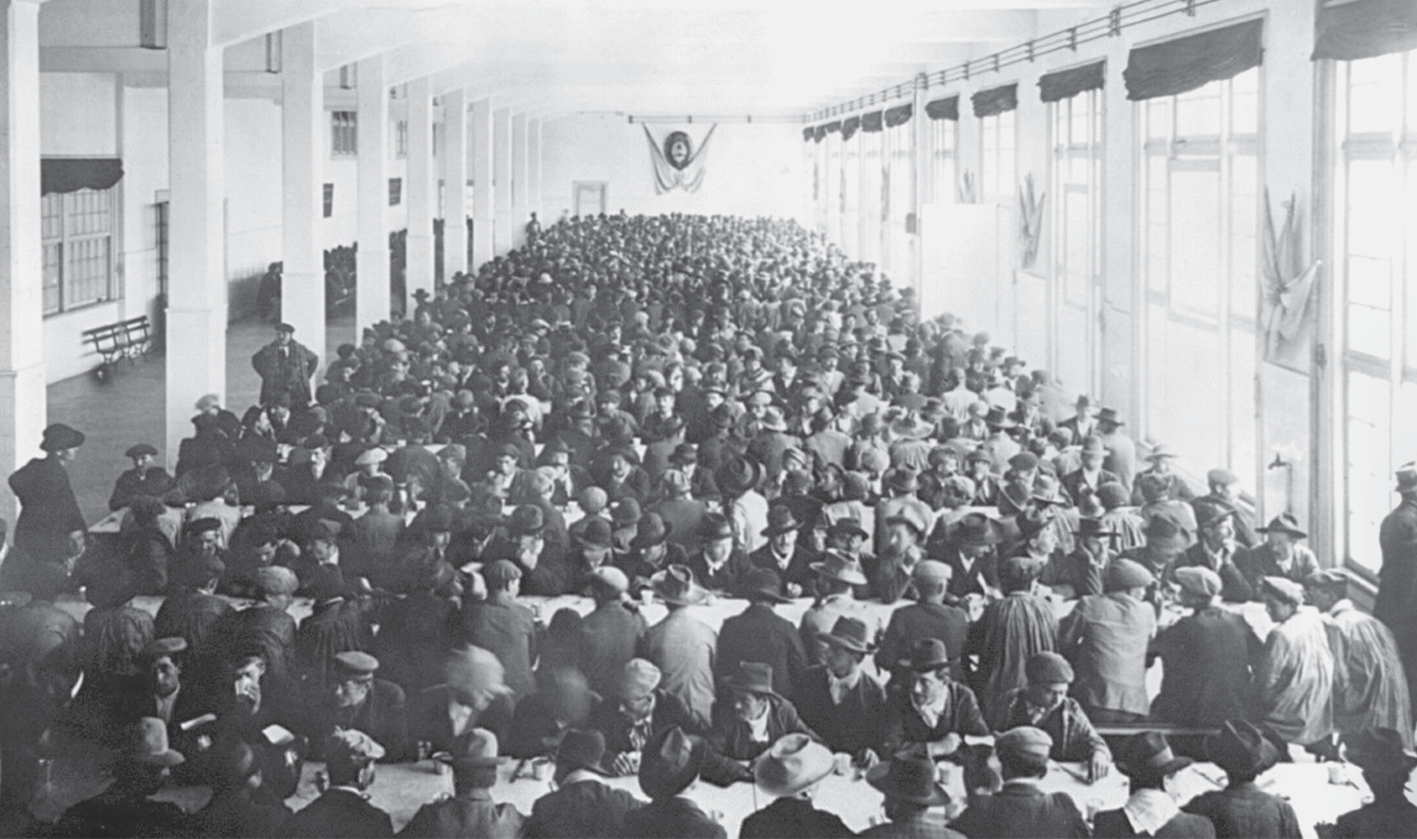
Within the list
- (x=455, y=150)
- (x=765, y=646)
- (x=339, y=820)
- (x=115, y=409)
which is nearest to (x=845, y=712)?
(x=765, y=646)

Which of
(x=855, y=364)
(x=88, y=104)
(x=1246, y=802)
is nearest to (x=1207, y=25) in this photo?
(x=855, y=364)

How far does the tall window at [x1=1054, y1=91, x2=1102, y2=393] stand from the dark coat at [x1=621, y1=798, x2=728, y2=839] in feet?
44.9

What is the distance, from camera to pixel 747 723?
7.82 m

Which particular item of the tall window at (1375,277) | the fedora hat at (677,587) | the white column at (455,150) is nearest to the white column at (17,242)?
the fedora hat at (677,587)

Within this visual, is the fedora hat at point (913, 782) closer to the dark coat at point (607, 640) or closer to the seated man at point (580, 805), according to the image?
the seated man at point (580, 805)

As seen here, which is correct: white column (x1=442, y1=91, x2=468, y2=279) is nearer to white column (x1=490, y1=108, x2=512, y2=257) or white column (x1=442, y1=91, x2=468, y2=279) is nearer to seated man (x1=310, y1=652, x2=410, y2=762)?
white column (x1=490, y1=108, x2=512, y2=257)

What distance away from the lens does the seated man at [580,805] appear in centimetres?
678

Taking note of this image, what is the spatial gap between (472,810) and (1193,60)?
34.4 ft

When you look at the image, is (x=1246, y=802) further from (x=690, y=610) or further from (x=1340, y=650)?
(x=690, y=610)

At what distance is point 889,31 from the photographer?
22312 mm

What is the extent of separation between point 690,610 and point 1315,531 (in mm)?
5774

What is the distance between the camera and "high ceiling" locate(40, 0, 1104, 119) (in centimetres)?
1703

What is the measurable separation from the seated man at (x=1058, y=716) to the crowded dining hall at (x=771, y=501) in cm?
2

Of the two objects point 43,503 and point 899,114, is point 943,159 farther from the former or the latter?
point 43,503
